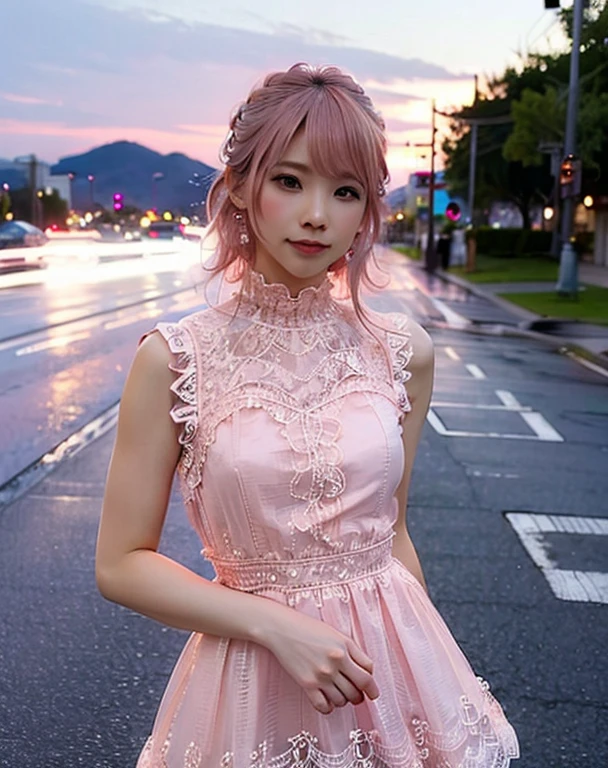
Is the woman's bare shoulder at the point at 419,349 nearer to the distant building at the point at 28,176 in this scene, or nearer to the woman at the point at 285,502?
the woman at the point at 285,502

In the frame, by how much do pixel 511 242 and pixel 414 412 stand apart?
54.5m

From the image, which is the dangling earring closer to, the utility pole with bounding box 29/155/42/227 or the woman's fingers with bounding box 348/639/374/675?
the woman's fingers with bounding box 348/639/374/675

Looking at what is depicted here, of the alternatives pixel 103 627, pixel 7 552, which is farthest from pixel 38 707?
pixel 7 552

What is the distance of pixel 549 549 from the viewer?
532 cm

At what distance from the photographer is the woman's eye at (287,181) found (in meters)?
1.55

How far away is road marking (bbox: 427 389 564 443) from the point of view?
324 inches

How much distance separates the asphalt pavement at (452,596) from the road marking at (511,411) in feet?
0.13

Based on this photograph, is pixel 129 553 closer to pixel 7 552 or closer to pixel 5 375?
pixel 7 552

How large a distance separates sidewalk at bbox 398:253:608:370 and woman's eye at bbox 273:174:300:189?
1257 centimetres

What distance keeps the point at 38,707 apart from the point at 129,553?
229 cm

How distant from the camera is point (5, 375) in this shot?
34.8ft

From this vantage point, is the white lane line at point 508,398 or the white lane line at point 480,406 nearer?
the white lane line at point 480,406

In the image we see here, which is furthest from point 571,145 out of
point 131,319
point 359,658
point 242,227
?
point 359,658

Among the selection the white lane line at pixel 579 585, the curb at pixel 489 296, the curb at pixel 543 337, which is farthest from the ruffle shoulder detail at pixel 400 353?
the curb at pixel 489 296
